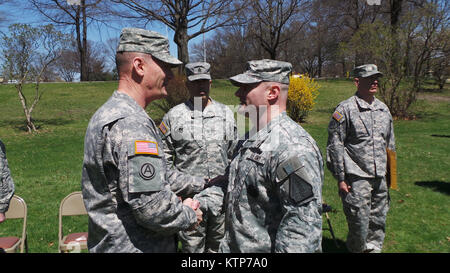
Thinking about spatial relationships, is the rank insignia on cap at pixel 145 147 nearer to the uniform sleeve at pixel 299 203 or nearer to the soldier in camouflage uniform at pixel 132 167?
the soldier in camouflage uniform at pixel 132 167

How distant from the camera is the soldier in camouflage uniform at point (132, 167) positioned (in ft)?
6.01

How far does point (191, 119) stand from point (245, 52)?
40578 mm

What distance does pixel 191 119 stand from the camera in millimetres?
4098

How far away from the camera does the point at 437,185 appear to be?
23.8 feet

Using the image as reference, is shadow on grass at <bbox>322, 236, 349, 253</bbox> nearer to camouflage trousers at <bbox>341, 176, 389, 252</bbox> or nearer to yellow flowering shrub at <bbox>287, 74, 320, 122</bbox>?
camouflage trousers at <bbox>341, 176, 389, 252</bbox>

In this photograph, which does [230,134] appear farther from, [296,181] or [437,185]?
[437,185]

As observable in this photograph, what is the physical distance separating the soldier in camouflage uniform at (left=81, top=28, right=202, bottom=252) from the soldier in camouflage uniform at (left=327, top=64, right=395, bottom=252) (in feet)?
8.43

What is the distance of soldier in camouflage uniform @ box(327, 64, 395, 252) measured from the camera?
4.03 metres

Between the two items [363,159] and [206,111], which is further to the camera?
[206,111]

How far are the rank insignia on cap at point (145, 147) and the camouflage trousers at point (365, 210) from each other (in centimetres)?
297

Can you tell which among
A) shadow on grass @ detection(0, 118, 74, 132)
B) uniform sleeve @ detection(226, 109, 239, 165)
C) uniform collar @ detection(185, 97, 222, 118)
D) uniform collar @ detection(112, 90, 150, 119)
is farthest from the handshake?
shadow on grass @ detection(0, 118, 74, 132)

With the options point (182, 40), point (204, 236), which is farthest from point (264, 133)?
point (182, 40)

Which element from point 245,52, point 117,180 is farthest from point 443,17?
point 245,52

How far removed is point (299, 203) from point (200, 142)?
7.68 feet
